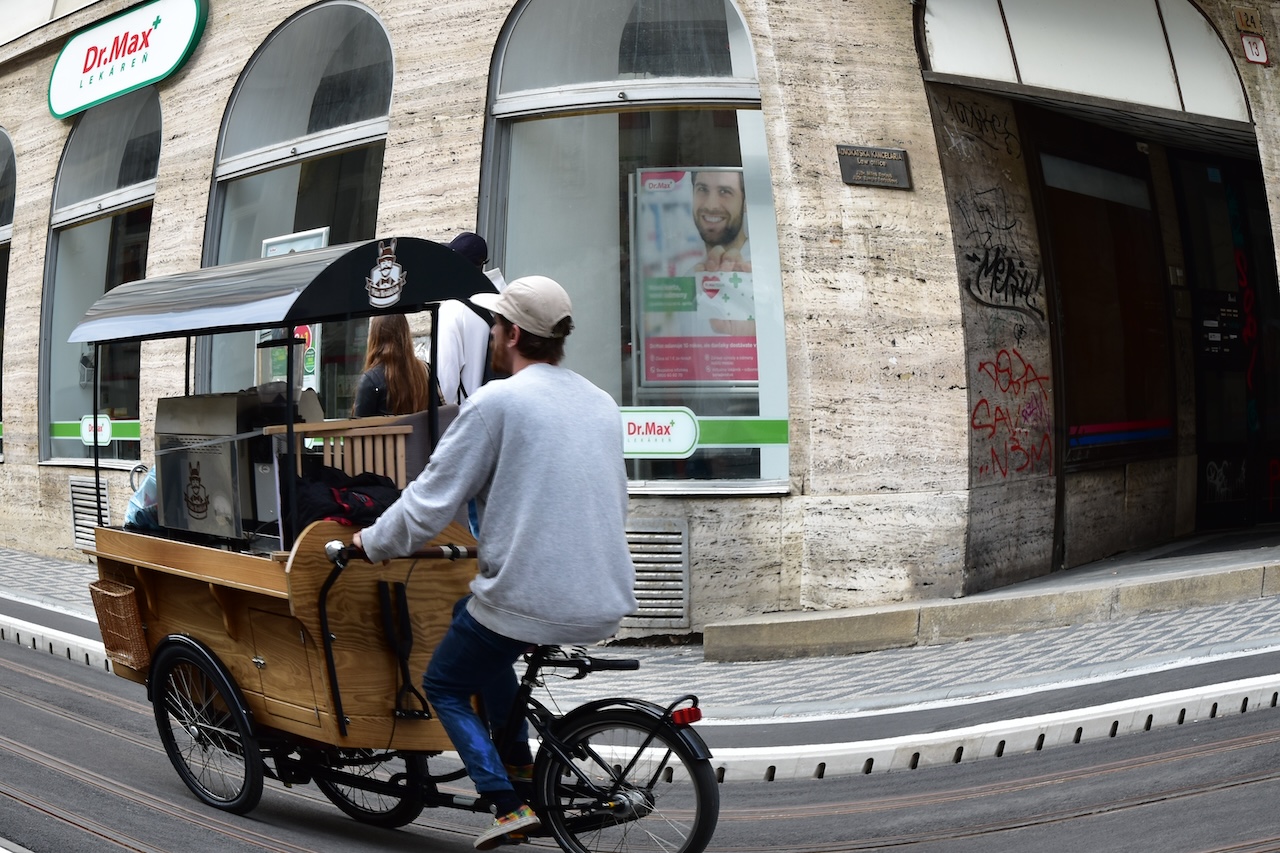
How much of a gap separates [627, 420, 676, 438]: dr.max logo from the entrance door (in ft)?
19.3

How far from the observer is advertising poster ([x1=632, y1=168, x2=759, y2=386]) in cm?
922

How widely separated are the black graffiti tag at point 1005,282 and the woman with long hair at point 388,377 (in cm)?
505

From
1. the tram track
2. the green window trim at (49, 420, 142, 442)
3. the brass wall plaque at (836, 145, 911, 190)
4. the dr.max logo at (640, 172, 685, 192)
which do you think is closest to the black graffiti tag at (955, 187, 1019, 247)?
the brass wall plaque at (836, 145, 911, 190)

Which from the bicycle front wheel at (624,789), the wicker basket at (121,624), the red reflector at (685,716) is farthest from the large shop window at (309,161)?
the red reflector at (685,716)

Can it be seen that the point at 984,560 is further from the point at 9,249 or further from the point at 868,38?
the point at 9,249

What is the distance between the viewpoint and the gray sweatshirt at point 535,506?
12.3 ft

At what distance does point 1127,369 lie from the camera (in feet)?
36.8

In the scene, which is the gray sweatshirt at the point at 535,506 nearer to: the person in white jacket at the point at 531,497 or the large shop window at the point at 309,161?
the person in white jacket at the point at 531,497

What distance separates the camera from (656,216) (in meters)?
9.45

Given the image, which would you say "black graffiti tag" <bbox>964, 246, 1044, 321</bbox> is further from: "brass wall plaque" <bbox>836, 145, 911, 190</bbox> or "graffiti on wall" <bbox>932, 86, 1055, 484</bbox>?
"brass wall plaque" <bbox>836, 145, 911, 190</bbox>

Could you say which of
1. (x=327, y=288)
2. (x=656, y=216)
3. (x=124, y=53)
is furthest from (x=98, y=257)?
(x=327, y=288)

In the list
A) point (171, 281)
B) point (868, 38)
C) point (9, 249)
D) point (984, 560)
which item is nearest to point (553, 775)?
point (171, 281)

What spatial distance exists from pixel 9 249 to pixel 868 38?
36.6ft

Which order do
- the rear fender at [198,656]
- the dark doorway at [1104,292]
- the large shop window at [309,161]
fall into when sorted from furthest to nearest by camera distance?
the large shop window at [309,161], the dark doorway at [1104,292], the rear fender at [198,656]
